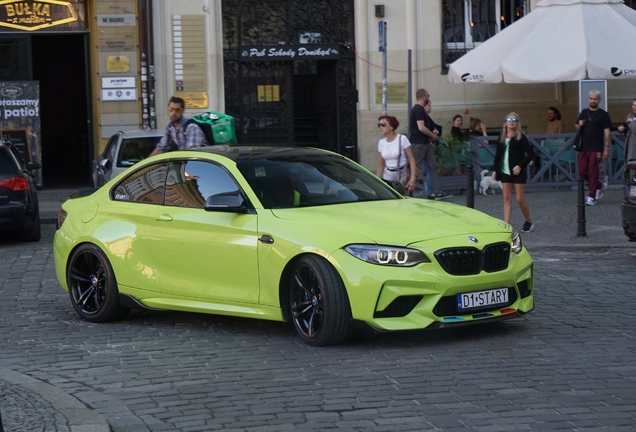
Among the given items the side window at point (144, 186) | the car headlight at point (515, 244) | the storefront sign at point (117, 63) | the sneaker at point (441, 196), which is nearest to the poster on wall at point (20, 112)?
the storefront sign at point (117, 63)

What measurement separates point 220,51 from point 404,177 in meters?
10.4

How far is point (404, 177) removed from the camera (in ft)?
46.1

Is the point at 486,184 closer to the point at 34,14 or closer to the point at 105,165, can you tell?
the point at 105,165

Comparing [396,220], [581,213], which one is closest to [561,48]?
[581,213]

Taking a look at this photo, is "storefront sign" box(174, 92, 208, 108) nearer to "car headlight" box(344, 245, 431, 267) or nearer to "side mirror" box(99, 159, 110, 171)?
"side mirror" box(99, 159, 110, 171)

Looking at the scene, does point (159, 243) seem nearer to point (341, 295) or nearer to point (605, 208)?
point (341, 295)

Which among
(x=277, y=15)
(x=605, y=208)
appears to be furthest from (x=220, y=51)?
(x=605, y=208)

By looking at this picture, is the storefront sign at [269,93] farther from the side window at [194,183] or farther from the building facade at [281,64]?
the side window at [194,183]

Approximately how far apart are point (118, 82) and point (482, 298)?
16.3 meters

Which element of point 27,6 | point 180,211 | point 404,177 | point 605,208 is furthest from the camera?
point 27,6

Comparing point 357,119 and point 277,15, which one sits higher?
point 277,15

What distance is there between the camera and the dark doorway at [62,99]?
101 ft

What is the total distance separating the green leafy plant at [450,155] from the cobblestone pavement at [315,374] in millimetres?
11344

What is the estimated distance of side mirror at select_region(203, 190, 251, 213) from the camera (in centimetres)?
828
